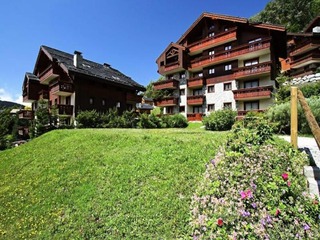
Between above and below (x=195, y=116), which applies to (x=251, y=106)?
above

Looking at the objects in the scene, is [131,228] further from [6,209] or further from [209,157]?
[6,209]

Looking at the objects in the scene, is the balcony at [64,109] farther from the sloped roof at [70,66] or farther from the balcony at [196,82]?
the balcony at [196,82]

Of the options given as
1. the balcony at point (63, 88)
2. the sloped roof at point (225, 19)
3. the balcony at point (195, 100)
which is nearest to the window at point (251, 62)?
the sloped roof at point (225, 19)

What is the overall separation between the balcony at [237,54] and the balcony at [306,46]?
1060 centimetres

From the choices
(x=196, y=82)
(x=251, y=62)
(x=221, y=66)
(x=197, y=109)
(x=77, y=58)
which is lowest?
(x=197, y=109)

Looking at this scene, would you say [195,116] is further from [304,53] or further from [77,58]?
[304,53]

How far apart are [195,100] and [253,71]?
7596 mm

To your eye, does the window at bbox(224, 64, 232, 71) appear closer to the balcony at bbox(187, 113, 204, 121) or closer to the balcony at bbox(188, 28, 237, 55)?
the balcony at bbox(188, 28, 237, 55)

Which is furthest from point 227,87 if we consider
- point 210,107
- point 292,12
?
point 292,12

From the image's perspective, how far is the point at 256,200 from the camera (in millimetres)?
3451

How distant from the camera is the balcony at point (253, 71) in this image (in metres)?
21.1

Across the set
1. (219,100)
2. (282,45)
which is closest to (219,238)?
(219,100)

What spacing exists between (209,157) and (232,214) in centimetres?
270

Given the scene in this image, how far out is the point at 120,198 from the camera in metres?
5.04
